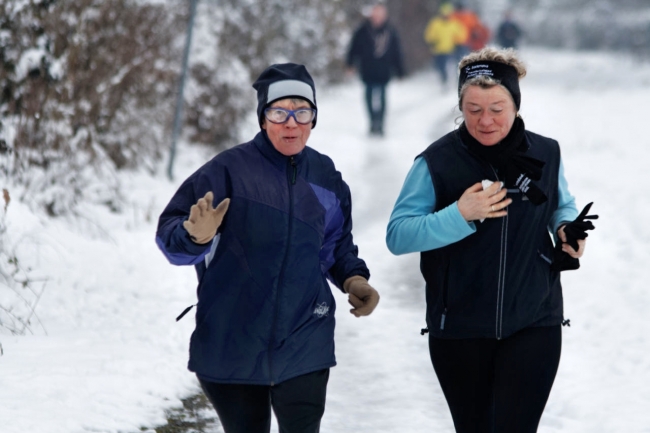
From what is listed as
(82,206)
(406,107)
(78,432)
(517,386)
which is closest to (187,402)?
(78,432)

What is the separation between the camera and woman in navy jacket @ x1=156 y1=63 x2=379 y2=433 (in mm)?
3254

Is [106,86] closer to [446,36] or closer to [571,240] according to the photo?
[571,240]

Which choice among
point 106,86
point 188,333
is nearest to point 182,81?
point 106,86

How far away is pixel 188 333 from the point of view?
611cm

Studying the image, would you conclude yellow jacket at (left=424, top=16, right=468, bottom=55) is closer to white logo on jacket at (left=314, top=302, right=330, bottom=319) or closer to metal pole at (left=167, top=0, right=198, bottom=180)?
metal pole at (left=167, top=0, right=198, bottom=180)

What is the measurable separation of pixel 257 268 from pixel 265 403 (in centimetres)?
49

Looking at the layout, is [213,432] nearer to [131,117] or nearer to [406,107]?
[131,117]

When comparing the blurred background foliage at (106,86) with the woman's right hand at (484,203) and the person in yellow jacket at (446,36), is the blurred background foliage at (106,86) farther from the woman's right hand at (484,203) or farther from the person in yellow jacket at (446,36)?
the person in yellow jacket at (446,36)

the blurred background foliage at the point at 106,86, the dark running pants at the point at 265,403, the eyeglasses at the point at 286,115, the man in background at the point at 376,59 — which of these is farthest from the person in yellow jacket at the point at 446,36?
the dark running pants at the point at 265,403

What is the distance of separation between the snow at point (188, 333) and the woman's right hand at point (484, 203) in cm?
56

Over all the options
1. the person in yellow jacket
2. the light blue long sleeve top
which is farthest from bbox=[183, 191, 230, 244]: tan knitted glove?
the person in yellow jacket

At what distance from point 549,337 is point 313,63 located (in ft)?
60.5

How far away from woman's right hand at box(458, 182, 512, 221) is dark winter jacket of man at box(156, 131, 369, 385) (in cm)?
50

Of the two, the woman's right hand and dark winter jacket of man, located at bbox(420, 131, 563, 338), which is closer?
the woman's right hand
